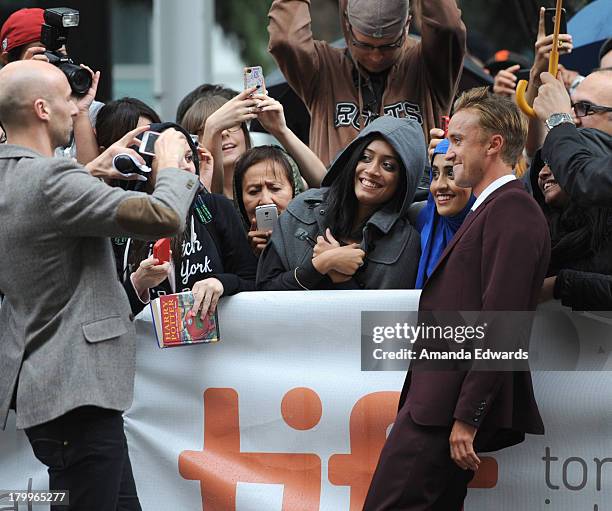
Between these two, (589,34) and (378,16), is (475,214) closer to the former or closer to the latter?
(378,16)

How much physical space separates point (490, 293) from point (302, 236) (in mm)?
1075

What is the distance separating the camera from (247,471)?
4625 millimetres

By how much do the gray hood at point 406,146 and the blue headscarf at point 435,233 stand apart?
74 mm

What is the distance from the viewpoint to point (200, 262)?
15.4 ft

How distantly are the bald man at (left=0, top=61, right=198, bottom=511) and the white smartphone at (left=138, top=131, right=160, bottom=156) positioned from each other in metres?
0.17

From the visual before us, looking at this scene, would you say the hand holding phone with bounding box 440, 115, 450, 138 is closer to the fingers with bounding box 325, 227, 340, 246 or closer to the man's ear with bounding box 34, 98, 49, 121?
the fingers with bounding box 325, 227, 340, 246

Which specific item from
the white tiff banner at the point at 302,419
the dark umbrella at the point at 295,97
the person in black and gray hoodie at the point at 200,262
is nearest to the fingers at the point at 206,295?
the person in black and gray hoodie at the point at 200,262

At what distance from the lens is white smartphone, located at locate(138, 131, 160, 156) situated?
13.3 feet

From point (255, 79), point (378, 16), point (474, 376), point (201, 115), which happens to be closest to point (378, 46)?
point (378, 16)

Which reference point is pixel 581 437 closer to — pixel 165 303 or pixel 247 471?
pixel 247 471

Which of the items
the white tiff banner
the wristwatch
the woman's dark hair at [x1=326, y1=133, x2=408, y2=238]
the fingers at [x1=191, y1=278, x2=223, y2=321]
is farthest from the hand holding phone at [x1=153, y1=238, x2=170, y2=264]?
the wristwatch

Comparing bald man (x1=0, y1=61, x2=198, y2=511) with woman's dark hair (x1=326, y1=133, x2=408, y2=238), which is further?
woman's dark hair (x1=326, y1=133, x2=408, y2=238)

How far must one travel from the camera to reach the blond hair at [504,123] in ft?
13.3

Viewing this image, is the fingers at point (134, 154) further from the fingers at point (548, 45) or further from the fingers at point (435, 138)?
the fingers at point (548, 45)
